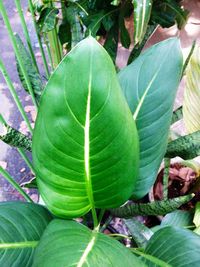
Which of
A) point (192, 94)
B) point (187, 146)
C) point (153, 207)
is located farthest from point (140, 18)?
point (153, 207)

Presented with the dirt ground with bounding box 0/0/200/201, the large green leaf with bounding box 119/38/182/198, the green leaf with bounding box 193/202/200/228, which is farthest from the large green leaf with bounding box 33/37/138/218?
the dirt ground with bounding box 0/0/200/201

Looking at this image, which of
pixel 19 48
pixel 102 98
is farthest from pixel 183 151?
pixel 19 48

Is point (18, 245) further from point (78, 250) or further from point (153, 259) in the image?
point (153, 259)

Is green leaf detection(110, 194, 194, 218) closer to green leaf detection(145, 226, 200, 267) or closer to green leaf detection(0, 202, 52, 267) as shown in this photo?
green leaf detection(145, 226, 200, 267)

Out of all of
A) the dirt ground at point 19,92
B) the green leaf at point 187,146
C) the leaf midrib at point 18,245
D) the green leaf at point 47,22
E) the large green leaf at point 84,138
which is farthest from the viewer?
the dirt ground at point 19,92

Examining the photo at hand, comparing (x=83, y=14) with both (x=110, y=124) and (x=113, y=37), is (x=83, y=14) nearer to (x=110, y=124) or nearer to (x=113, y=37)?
(x=113, y=37)

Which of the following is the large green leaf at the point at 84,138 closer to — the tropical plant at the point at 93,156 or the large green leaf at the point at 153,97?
the tropical plant at the point at 93,156

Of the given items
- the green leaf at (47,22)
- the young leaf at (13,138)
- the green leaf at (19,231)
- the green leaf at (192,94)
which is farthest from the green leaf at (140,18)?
the green leaf at (19,231)
